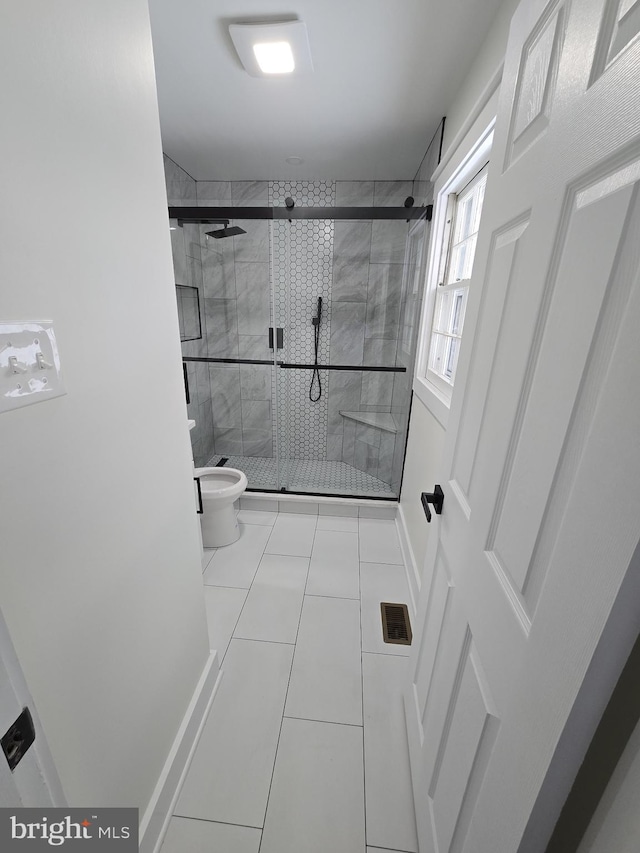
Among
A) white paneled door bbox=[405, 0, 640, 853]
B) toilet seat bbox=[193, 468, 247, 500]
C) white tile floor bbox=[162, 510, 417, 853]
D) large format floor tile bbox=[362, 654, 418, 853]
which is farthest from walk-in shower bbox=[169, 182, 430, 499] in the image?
white paneled door bbox=[405, 0, 640, 853]

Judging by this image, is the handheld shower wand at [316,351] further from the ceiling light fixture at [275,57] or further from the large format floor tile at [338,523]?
the ceiling light fixture at [275,57]

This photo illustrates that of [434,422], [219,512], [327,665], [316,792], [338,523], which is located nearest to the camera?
[316,792]

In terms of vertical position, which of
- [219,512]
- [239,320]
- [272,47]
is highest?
[272,47]

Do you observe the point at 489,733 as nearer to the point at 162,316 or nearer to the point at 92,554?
the point at 92,554

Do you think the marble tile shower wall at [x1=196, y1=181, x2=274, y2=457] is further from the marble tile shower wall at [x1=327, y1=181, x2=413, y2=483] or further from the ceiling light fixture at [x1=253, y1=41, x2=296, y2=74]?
the ceiling light fixture at [x1=253, y1=41, x2=296, y2=74]

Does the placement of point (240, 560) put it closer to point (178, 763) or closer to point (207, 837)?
point (178, 763)

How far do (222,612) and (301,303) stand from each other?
247cm

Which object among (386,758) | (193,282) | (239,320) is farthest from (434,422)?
(193,282)

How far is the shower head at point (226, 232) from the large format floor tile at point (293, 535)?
7.69 ft

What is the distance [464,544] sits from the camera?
0.81 metres

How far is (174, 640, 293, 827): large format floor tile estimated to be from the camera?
1069mm

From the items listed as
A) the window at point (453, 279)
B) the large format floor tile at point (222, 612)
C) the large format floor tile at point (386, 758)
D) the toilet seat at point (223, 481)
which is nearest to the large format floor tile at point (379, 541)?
the large format floor tile at point (386, 758)

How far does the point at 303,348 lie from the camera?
3.05 meters

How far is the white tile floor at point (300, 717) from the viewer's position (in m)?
1.03
